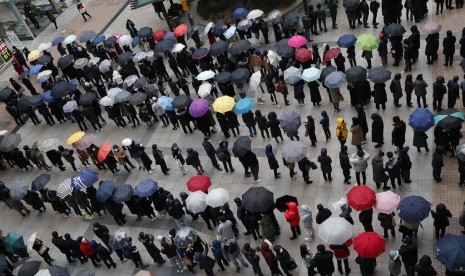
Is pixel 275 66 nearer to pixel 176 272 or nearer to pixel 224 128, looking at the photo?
pixel 224 128

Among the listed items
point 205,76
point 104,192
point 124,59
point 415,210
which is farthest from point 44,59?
point 415,210

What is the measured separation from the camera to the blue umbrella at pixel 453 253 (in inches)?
379

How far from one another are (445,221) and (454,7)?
12507mm

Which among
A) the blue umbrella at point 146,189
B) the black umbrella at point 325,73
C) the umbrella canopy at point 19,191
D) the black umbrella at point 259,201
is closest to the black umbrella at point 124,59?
the umbrella canopy at point 19,191

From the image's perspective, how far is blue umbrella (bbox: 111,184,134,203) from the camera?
14.1m

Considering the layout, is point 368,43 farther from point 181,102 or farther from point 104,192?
point 104,192

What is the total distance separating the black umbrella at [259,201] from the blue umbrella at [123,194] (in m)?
3.71

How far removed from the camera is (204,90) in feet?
57.8

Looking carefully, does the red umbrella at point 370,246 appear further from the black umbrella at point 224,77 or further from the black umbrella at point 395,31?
the black umbrella at point 395,31

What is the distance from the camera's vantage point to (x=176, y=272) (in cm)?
1315

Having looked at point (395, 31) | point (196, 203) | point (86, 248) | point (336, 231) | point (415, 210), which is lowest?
point (86, 248)

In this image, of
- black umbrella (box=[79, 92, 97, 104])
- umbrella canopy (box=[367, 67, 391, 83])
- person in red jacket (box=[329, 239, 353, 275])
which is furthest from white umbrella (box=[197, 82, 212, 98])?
person in red jacket (box=[329, 239, 353, 275])

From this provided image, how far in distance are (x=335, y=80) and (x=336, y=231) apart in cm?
641

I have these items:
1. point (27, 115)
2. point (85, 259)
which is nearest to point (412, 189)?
point (85, 259)
